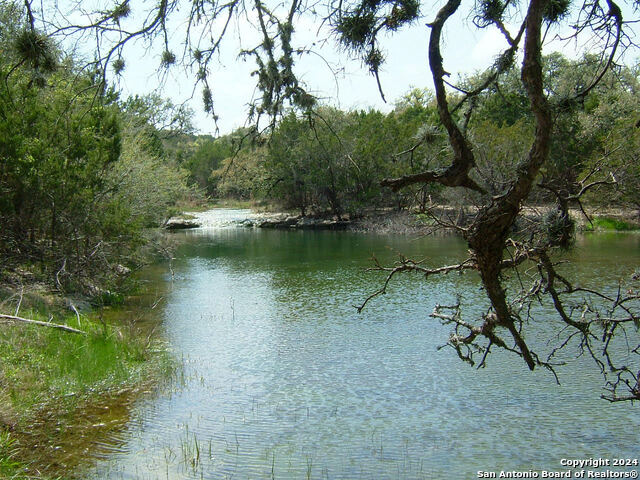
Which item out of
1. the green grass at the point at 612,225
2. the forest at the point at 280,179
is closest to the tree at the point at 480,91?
the forest at the point at 280,179

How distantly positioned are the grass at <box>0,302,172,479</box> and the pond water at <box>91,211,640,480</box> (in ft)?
1.78

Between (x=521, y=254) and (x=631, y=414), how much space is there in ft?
14.5

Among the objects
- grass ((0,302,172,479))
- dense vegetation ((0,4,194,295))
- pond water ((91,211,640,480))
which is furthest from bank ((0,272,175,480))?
dense vegetation ((0,4,194,295))

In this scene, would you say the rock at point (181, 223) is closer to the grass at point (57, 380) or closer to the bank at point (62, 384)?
the bank at point (62, 384)

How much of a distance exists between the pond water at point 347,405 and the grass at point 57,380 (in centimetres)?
54

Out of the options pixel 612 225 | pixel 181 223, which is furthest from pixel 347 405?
pixel 181 223

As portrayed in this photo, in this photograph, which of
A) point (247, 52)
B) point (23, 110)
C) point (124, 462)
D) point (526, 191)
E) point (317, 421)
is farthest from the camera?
point (23, 110)

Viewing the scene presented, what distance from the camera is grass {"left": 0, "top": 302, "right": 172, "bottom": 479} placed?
6.50 meters

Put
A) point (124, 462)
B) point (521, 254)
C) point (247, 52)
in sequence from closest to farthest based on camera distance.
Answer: point (521, 254), point (247, 52), point (124, 462)

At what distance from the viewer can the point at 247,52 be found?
5.21m

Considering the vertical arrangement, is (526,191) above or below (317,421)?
above

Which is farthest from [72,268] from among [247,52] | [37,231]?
[247,52]

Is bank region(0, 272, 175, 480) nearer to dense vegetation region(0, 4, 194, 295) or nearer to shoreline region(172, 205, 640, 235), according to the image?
dense vegetation region(0, 4, 194, 295)

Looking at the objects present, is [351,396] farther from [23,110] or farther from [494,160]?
[494,160]
